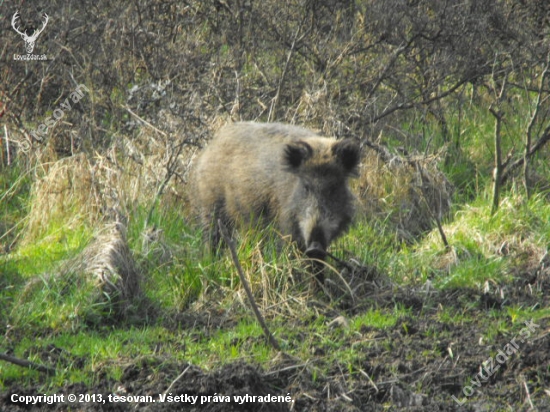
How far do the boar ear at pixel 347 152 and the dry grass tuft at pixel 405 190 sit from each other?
173 cm

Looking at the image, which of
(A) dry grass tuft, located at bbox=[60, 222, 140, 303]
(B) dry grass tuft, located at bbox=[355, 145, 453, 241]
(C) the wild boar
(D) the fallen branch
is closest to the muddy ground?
(D) the fallen branch

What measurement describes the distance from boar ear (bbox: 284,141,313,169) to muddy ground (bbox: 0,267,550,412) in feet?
5.78

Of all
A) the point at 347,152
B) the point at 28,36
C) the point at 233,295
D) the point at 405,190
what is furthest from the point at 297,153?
the point at 28,36

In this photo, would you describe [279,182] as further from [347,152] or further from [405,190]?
[405,190]

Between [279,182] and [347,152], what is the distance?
2.43 ft

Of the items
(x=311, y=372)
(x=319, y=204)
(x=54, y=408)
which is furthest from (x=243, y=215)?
(x=54, y=408)

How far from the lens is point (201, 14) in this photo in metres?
11.5

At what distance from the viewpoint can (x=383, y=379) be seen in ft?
17.8

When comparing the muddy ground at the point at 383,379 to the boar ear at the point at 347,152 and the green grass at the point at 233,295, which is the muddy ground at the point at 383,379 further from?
the boar ear at the point at 347,152

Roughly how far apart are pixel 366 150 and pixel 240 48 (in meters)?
2.31

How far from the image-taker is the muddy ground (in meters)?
5.05

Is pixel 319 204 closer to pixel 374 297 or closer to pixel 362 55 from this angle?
pixel 374 297

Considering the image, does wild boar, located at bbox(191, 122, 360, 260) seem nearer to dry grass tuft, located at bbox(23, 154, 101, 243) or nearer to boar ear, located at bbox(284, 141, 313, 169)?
boar ear, located at bbox(284, 141, 313, 169)

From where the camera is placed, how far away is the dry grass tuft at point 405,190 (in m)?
9.30
